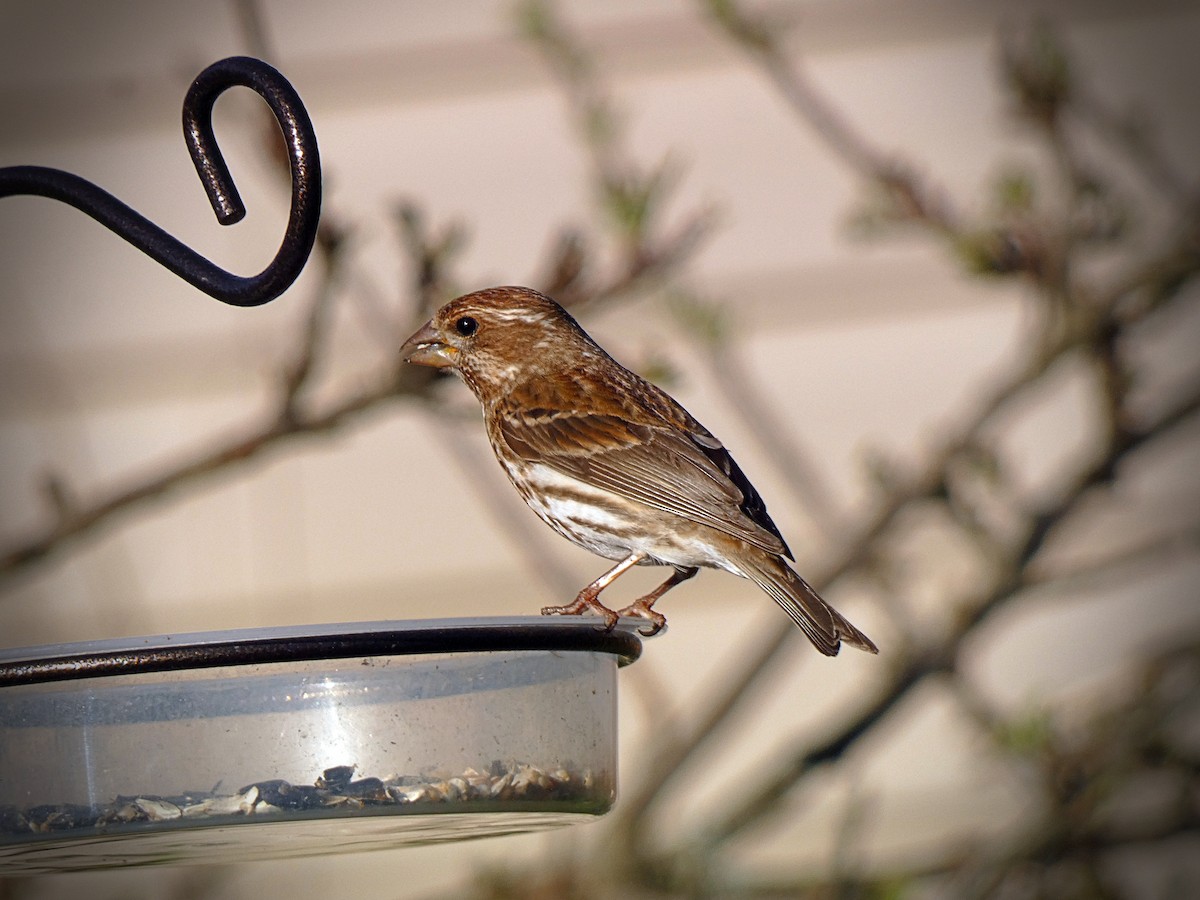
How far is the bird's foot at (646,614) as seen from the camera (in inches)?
121

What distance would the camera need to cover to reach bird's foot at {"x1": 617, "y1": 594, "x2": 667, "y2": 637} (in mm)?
3064

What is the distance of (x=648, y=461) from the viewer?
4.02m

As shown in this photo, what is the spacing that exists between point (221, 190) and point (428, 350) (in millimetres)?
1606

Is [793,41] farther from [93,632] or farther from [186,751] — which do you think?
[186,751]

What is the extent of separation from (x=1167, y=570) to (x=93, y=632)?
446cm

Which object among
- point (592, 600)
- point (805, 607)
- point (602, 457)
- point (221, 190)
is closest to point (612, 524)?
point (602, 457)

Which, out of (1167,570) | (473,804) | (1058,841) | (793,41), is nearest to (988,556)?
(1058,841)

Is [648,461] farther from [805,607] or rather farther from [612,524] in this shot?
[805,607]

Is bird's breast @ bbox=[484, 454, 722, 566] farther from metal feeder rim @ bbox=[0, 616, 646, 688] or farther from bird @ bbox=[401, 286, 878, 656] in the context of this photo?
metal feeder rim @ bbox=[0, 616, 646, 688]

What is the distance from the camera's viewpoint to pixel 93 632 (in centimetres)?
658

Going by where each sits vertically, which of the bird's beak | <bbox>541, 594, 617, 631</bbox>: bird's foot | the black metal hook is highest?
the bird's beak

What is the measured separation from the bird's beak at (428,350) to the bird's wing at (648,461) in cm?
27

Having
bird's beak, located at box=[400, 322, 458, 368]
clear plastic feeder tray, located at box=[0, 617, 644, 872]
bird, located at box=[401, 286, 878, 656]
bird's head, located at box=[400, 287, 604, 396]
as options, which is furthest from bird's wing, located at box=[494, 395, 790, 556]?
clear plastic feeder tray, located at box=[0, 617, 644, 872]

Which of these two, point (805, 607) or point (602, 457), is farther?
point (602, 457)
